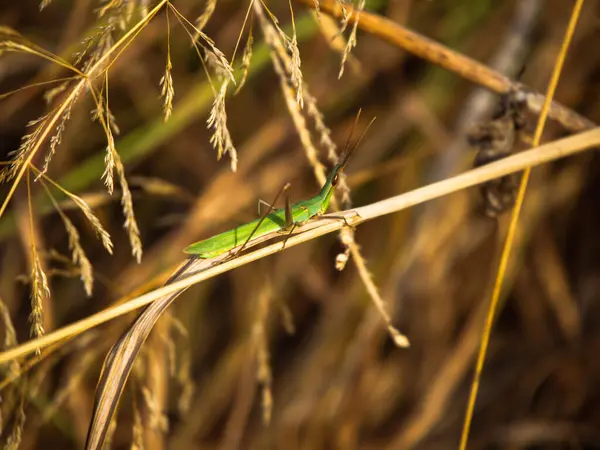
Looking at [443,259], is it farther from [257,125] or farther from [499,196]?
[257,125]

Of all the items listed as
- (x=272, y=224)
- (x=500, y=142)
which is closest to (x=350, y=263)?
(x=500, y=142)

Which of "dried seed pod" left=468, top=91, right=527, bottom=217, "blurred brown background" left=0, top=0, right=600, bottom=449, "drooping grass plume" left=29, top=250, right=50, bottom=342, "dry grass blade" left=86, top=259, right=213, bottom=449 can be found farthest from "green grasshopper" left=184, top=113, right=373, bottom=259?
"blurred brown background" left=0, top=0, right=600, bottom=449

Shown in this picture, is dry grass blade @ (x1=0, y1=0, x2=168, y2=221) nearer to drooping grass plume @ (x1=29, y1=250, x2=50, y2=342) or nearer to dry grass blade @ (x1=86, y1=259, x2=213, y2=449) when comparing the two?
drooping grass plume @ (x1=29, y1=250, x2=50, y2=342)

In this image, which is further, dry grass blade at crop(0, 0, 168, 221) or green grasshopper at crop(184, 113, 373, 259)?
green grasshopper at crop(184, 113, 373, 259)

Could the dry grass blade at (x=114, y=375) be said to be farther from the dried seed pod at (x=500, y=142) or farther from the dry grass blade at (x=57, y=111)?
the dried seed pod at (x=500, y=142)

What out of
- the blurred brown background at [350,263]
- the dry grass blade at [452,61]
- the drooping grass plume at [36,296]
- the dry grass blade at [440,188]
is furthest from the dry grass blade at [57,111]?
the blurred brown background at [350,263]

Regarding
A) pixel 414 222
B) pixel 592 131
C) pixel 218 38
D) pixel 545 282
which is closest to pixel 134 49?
pixel 218 38
